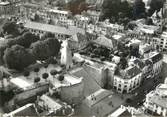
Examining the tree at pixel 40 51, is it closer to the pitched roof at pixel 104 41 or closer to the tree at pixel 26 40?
the tree at pixel 26 40

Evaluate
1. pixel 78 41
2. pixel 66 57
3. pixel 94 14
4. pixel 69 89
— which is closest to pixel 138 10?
pixel 94 14

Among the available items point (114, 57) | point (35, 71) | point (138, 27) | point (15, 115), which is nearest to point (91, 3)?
point (138, 27)

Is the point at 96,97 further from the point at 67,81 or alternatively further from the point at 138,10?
the point at 138,10

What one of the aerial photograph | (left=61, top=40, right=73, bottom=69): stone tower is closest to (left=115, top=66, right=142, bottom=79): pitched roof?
the aerial photograph

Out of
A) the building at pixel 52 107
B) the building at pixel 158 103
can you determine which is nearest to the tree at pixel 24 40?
the building at pixel 52 107

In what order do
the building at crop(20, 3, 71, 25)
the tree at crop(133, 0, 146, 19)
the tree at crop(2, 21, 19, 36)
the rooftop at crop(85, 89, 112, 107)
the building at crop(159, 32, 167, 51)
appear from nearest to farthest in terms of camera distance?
the rooftop at crop(85, 89, 112, 107)
the building at crop(159, 32, 167, 51)
the tree at crop(2, 21, 19, 36)
the building at crop(20, 3, 71, 25)
the tree at crop(133, 0, 146, 19)

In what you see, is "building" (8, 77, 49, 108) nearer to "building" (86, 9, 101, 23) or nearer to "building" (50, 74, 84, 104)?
"building" (50, 74, 84, 104)
